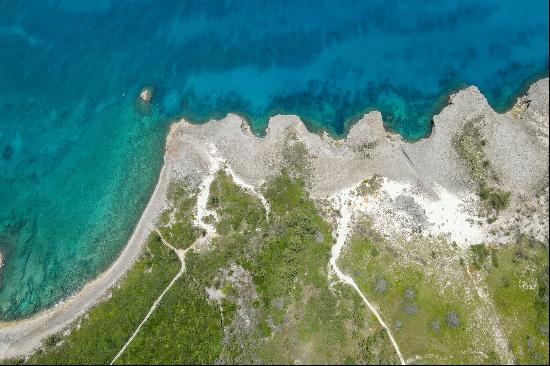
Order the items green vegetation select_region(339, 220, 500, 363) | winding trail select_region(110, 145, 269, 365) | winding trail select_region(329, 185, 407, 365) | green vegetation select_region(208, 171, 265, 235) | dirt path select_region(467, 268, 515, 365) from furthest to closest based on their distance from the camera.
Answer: green vegetation select_region(208, 171, 265, 235)
winding trail select_region(110, 145, 269, 365)
winding trail select_region(329, 185, 407, 365)
dirt path select_region(467, 268, 515, 365)
green vegetation select_region(339, 220, 500, 363)

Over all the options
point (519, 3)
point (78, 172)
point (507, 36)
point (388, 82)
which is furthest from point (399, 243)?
point (78, 172)

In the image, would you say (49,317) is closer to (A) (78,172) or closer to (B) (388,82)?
(A) (78,172)

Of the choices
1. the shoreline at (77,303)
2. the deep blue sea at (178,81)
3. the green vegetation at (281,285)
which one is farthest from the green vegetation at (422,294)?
the shoreline at (77,303)

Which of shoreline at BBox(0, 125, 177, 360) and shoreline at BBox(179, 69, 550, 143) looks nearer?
shoreline at BBox(0, 125, 177, 360)

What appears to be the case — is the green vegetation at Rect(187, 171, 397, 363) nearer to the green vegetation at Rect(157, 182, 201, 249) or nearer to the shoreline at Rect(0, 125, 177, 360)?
the green vegetation at Rect(157, 182, 201, 249)

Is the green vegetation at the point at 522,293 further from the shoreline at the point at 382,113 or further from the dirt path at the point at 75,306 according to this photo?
the dirt path at the point at 75,306

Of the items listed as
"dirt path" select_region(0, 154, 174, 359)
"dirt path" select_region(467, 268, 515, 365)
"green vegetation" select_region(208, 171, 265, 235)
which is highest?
"green vegetation" select_region(208, 171, 265, 235)

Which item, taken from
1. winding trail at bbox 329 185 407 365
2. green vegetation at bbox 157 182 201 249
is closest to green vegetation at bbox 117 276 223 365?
green vegetation at bbox 157 182 201 249
